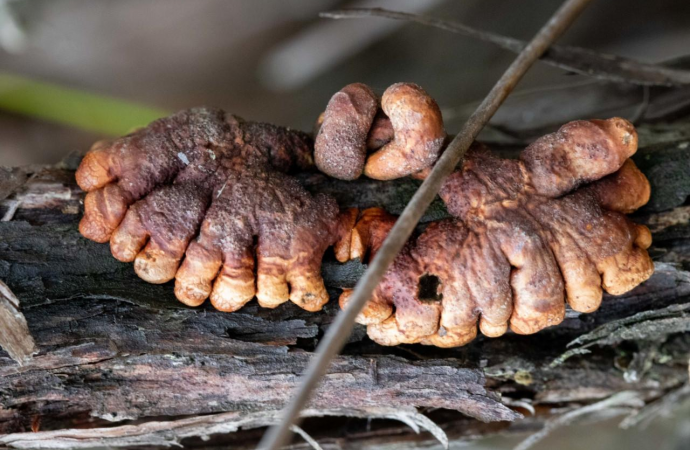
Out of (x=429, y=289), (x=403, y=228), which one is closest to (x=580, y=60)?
(x=429, y=289)

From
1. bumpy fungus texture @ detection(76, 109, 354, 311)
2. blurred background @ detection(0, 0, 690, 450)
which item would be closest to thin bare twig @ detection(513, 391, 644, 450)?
bumpy fungus texture @ detection(76, 109, 354, 311)

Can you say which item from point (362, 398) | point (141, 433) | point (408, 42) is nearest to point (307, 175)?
point (362, 398)

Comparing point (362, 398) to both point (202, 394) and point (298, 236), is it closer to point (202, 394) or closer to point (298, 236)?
point (202, 394)

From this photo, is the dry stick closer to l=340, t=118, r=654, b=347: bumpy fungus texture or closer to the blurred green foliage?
l=340, t=118, r=654, b=347: bumpy fungus texture

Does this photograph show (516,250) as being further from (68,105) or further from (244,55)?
(68,105)

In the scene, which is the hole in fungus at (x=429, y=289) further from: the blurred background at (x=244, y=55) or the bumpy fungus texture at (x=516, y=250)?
the blurred background at (x=244, y=55)

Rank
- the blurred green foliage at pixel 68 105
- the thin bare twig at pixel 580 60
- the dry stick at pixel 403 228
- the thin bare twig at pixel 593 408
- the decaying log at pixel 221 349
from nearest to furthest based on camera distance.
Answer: the dry stick at pixel 403 228 < the decaying log at pixel 221 349 < the thin bare twig at pixel 580 60 < the thin bare twig at pixel 593 408 < the blurred green foliage at pixel 68 105

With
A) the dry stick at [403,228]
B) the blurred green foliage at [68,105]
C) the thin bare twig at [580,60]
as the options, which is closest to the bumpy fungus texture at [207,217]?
the dry stick at [403,228]
